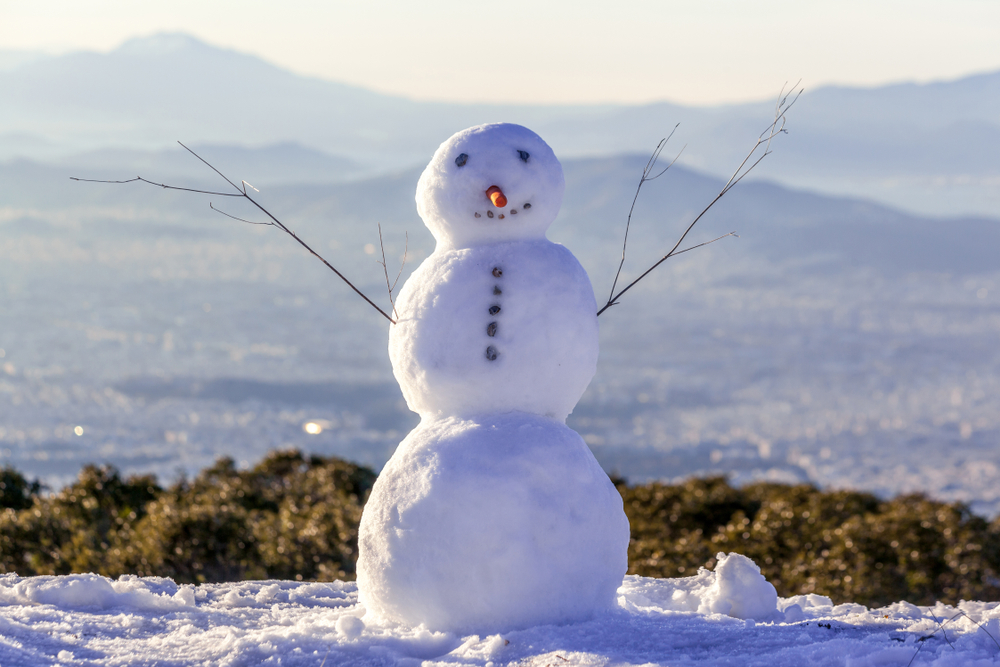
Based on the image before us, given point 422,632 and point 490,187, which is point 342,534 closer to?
point 422,632

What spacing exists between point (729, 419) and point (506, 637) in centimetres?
5328

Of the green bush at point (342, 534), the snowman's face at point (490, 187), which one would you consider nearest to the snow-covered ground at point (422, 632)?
the snowman's face at point (490, 187)

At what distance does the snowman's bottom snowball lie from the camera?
14.0 feet

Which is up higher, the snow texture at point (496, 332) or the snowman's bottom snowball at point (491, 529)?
the snow texture at point (496, 332)

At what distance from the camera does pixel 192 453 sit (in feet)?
124

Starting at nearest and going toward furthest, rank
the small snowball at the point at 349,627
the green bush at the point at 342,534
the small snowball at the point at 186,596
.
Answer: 1. the small snowball at the point at 349,627
2. the small snowball at the point at 186,596
3. the green bush at the point at 342,534

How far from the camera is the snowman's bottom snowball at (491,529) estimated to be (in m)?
4.28

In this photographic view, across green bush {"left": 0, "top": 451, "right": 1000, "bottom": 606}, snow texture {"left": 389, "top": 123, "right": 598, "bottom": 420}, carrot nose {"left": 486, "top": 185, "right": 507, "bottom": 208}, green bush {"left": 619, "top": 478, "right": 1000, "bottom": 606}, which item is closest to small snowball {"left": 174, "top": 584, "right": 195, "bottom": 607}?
snow texture {"left": 389, "top": 123, "right": 598, "bottom": 420}

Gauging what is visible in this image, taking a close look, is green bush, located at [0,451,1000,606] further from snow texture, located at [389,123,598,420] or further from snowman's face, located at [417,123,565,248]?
snowman's face, located at [417,123,565,248]

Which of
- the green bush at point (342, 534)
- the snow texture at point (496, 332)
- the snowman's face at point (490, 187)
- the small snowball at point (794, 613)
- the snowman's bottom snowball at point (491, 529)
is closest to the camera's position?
the snowman's bottom snowball at point (491, 529)

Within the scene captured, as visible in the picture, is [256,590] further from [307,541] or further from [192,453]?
[192,453]

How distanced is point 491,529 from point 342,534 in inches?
196

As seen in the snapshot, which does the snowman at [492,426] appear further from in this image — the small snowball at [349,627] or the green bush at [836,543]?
the green bush at [836,543]

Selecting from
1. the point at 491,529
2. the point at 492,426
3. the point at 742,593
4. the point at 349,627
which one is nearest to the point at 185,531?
the point at 349,627
